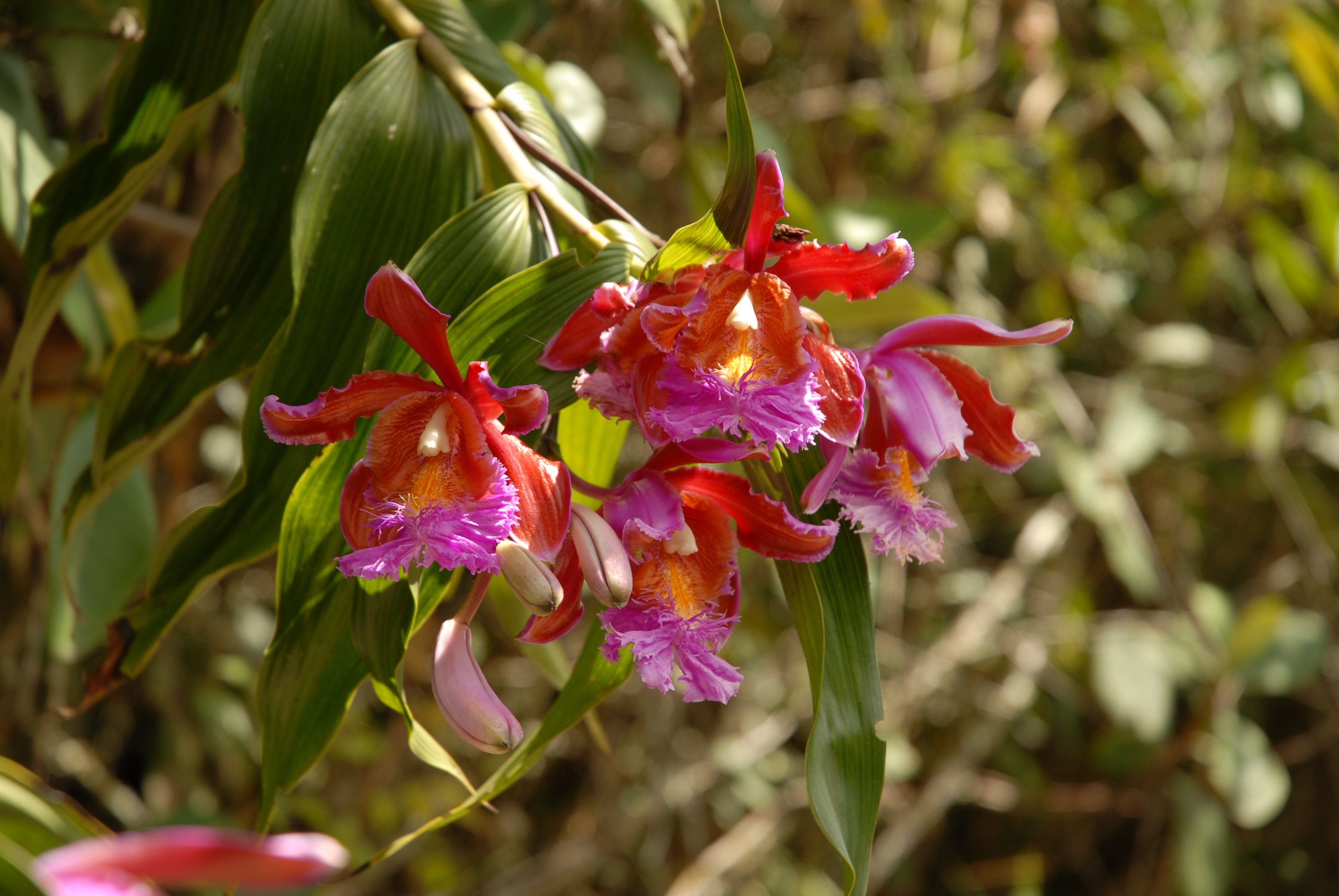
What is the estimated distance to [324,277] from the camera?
57cm

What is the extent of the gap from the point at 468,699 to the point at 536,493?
102 mm

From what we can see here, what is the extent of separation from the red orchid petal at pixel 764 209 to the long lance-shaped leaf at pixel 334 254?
210 millimetres

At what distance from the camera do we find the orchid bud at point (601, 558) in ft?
1.49

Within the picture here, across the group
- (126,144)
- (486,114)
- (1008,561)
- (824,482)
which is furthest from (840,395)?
(1008,561)

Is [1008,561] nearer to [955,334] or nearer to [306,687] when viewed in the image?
[955,334]

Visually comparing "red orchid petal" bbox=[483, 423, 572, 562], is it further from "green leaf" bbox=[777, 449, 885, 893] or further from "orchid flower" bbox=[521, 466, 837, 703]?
"green leaf" bbox=[777, 449, 885, 893]

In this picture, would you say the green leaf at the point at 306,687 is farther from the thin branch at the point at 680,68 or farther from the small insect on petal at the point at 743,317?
the thin branch at the point at 680,68

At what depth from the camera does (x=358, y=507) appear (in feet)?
1.60

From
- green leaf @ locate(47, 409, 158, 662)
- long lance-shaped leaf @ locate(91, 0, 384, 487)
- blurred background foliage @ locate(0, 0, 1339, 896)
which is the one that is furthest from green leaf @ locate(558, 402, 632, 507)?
blurred background foliage @ locate(0, 0, 1339, 896)

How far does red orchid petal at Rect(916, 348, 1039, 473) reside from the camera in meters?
0.57

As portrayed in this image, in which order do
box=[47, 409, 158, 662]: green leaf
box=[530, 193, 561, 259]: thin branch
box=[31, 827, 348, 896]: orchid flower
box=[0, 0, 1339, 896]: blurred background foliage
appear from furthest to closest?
box=[0, 0, 1339, 896]: blurred background foliage < box=[47, 409, 158, 662]: green leaf < box=[530, 193, 561, 259]: thin branch < box=[31, 827, 348, 896]: orchid flower

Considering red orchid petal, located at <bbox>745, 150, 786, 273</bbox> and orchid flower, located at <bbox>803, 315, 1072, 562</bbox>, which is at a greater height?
red orchid petal, located at <bbox>745, 150, 786, 273</bbox>

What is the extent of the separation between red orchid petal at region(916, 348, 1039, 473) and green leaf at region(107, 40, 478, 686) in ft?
1.01

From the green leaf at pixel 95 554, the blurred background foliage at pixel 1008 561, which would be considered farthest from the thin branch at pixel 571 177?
the blurred background foliage at pixel 1008 561
